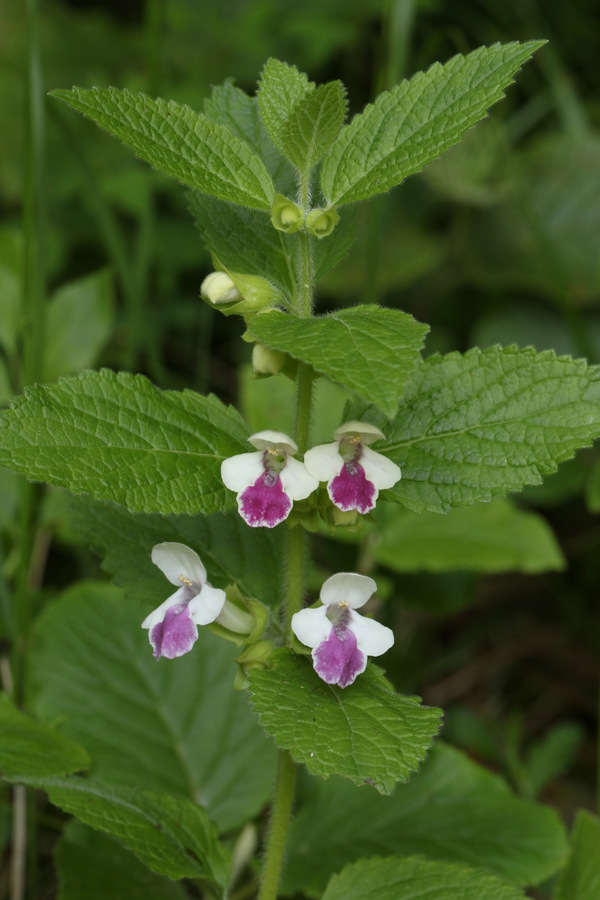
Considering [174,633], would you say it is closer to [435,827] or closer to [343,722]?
[343,722]

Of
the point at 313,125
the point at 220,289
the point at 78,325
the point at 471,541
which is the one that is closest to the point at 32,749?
the point at 220,289

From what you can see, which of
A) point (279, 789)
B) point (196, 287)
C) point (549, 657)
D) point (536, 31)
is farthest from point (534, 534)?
point (536, 31)

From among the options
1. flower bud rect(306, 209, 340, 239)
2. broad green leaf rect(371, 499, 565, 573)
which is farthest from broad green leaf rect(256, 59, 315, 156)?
broad green leaf rect(371, 499, 565, 573)

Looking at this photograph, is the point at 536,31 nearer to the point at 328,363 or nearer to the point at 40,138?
the point at 40,138

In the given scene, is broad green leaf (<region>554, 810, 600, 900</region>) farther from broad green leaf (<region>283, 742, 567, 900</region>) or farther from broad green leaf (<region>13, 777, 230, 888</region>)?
broad green leaf (<region>13, 777, 230, 888</region>)

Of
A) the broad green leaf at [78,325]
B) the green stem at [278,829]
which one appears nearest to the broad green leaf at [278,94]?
the green stem at [278,829]

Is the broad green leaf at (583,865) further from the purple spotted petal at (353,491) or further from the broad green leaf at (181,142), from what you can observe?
the broad green leaf at (181,142)
